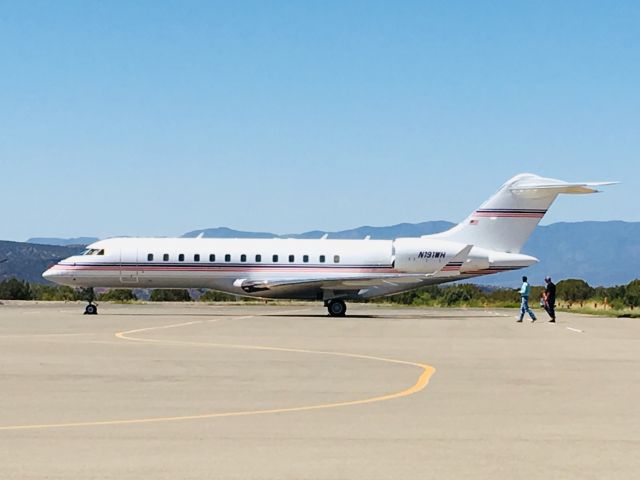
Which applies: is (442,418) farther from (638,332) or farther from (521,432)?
(638,332)

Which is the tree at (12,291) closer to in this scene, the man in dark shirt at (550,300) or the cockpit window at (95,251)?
the cockpit window at (95,251)

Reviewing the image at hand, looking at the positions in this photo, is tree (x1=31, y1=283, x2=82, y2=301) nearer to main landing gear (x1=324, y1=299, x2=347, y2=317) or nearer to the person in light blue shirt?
main landing gear (x1=324, y1=299, x2=347, y2=317)

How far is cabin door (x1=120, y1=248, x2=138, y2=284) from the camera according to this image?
44156 millimetres

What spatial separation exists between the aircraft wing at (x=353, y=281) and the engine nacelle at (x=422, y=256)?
178 mm

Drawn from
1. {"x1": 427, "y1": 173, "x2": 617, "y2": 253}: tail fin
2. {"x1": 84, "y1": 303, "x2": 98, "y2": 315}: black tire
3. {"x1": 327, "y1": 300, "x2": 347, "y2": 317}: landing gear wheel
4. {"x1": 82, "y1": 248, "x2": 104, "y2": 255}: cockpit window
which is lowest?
{"x1": 84, "y1": 303, "x2": 98, "y2": 315}: black tire

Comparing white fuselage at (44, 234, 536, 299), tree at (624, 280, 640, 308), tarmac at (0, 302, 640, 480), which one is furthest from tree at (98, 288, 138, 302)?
tarmac at (0, 302, 640, 480)

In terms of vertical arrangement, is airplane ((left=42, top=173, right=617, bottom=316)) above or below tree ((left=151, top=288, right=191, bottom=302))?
above

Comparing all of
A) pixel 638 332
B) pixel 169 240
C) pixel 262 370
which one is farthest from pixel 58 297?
pixel 262 370

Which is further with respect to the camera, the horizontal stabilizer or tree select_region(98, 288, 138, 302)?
tree select_region(98, 288, 138, 302)

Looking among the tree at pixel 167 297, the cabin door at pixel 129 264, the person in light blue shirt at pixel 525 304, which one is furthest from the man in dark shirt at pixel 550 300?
the tree at pixel 167 297

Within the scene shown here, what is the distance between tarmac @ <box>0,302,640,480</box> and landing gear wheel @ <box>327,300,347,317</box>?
2020 centimetres

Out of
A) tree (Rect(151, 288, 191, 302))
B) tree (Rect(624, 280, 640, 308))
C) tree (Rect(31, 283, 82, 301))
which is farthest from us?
tree (Rect(151, 288, 191, 302))

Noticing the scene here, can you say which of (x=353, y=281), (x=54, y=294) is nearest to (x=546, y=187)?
(x=353, y=281)

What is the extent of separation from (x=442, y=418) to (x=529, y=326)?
23.0 m
